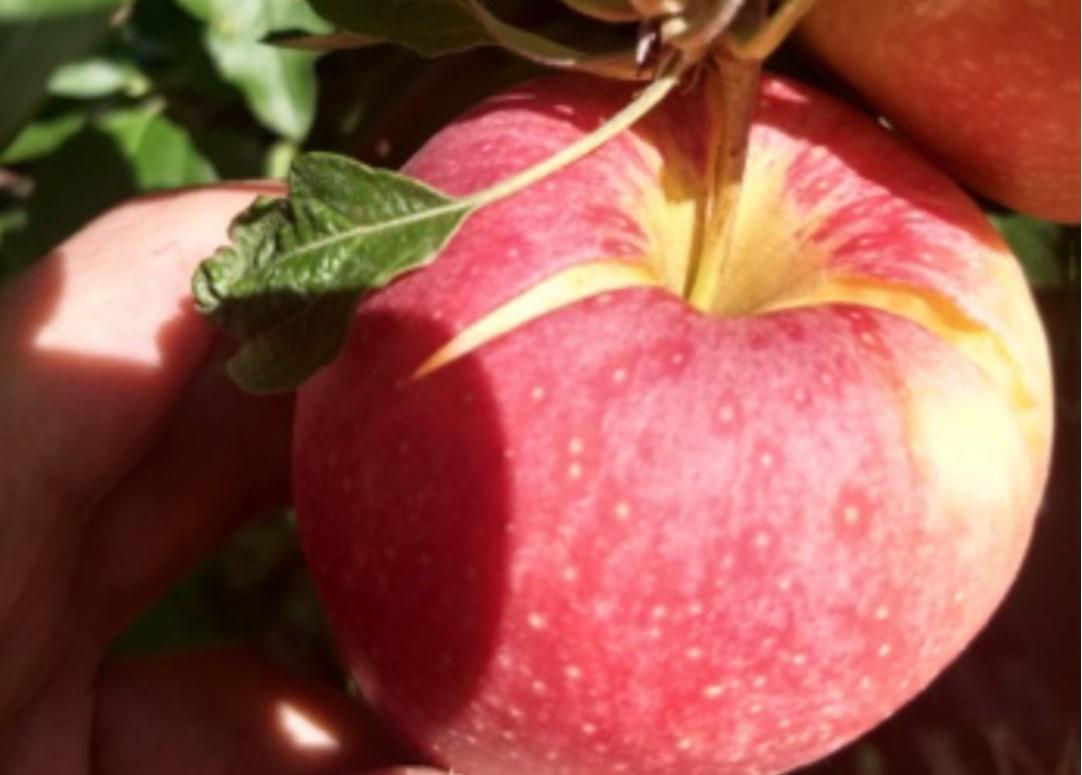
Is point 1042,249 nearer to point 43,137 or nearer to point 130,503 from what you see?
point 130,503

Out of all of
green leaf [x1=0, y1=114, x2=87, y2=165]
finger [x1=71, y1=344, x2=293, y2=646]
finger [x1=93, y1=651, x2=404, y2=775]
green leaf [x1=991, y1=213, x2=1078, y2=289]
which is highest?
green leaf [x1=991, y1=213, x2=1078, y2=289]

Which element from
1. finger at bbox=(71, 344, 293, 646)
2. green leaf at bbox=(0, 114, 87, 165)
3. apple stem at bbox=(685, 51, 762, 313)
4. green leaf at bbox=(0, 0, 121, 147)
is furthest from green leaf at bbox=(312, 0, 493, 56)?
green leaf at bbox=(0, 114, 87, 165)

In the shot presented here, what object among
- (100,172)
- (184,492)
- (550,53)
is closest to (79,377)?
(184,492)

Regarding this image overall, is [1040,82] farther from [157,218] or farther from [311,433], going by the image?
[157,218]

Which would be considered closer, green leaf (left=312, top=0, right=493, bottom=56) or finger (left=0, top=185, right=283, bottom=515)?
green leaf (left=312, top=0, right=493, bottom=56)

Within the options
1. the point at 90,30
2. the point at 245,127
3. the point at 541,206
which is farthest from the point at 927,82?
the point at 245,127

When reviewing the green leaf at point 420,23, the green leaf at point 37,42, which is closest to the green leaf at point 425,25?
the green leaf at point 420,23

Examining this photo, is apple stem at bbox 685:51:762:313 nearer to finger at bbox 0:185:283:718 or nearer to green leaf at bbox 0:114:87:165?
finger at bbox 0:185:283:718
